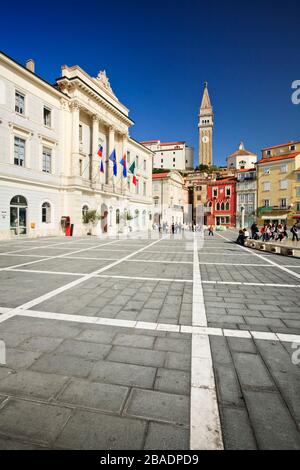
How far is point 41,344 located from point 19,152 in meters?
21.6

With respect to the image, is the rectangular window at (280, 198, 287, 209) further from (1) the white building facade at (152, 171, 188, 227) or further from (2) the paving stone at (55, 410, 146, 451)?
(2) the paving stone at (55, 410, 146, 451)

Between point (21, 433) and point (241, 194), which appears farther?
point (241, 194)

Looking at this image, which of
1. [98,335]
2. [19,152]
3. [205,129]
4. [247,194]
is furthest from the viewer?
[205,129]

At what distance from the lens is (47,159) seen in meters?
23.4

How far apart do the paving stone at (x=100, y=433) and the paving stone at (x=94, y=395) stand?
0.10 metres

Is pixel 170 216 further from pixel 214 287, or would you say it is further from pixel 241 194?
pixel 214 287

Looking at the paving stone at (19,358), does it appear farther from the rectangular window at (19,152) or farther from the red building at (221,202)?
the red building at (221,202)

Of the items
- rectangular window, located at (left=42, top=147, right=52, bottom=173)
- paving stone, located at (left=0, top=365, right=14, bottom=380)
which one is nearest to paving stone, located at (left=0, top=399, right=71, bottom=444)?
paving stone, located at (left=0, top=365, right=14, bottom=380)

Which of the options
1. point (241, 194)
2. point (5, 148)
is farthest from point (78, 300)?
point (241, 194)

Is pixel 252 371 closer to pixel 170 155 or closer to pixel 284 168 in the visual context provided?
pixel 284 168

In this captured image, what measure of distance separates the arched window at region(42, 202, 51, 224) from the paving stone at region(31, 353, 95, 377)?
22.5 meters

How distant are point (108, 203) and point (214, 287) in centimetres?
2737

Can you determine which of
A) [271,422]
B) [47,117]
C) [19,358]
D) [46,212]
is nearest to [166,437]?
[271,422]

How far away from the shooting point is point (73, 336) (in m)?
3.24
